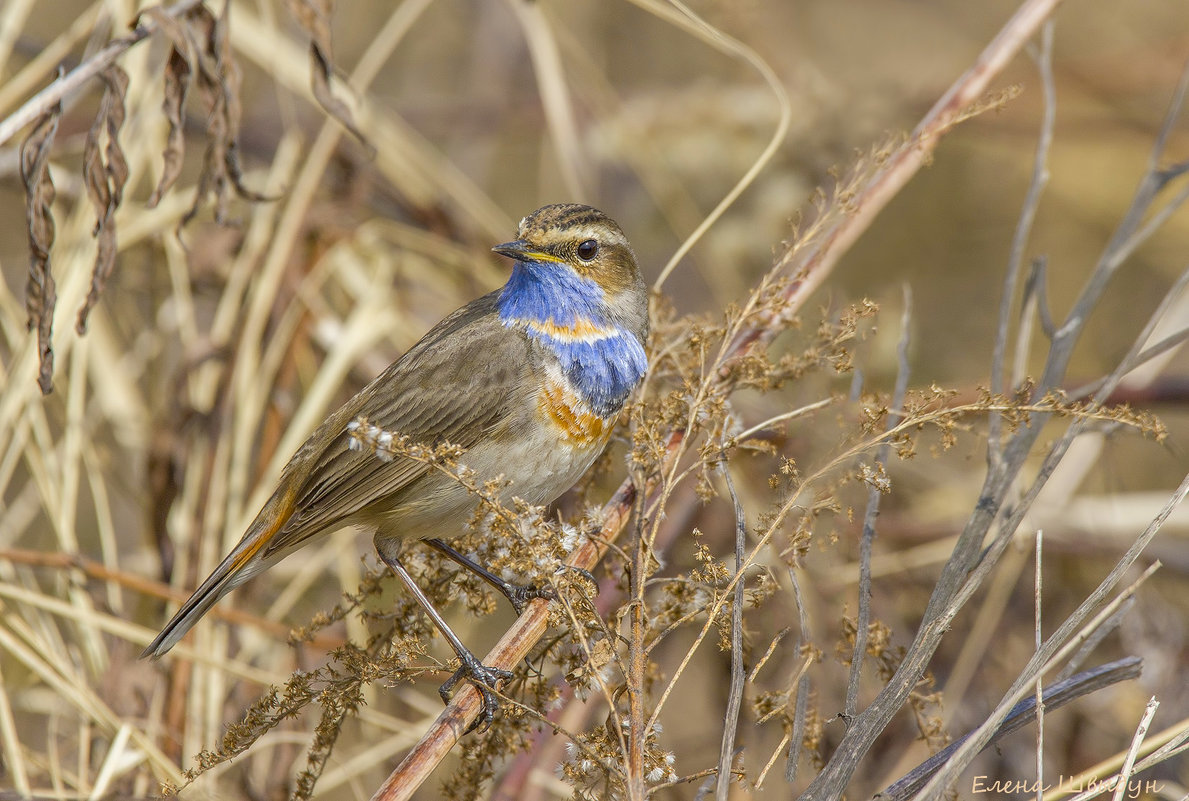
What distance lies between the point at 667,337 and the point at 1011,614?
2.35 metres

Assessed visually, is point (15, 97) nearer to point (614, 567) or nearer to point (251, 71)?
point (251, 71)

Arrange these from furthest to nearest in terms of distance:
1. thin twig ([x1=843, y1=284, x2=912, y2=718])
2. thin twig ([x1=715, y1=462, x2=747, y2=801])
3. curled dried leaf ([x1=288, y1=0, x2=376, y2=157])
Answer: curled dried leaf ([x1=288, y1=0, x2=376, y2=157]), thin twig ([x1=843, y1=284, x2=912, y2=718]), thin twig ([x1=715, y1=462, x2=747, y2=801])

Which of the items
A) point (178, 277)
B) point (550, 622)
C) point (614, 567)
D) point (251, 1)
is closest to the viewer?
point (550, 622)

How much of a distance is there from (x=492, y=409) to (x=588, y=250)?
0.72 m

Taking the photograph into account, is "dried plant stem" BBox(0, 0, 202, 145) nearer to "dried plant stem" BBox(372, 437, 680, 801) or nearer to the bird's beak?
the bird's beak

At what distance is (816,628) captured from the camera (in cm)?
435

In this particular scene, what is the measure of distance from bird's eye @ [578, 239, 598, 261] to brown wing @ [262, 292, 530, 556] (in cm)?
39

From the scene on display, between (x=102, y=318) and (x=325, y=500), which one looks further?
(x=102, y=318)

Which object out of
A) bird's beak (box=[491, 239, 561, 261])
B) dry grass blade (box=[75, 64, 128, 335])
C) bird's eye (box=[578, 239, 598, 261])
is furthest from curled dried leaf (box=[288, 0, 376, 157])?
bird's eye (box=[578, 239, 598, 261])

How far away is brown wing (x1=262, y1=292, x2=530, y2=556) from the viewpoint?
3631 mm

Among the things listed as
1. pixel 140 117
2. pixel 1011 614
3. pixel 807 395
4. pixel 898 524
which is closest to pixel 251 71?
pixel 140 117

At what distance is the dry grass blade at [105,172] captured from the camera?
9.68 ft

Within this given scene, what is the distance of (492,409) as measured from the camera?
12.0ft

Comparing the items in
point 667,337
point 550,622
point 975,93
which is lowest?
point 550,622
